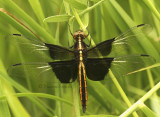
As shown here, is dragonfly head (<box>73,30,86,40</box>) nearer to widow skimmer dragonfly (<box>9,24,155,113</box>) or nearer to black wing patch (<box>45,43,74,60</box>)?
widow skimmer dragonfly (<box>9,24,155,113</box>)

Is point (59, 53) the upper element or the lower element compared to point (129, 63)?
upper

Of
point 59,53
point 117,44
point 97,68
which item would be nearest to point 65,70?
point 59,53

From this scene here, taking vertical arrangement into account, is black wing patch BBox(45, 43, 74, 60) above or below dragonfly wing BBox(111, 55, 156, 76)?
above

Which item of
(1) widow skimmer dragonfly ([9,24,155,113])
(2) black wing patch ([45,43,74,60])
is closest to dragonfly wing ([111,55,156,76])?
(1) widow skimmer dragonfly ([9,24,155,113])

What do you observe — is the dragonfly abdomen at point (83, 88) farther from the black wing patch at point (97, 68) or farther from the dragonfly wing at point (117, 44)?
the dragonfly wing at point (117, 44)

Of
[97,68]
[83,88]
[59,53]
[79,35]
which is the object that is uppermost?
[79,35]

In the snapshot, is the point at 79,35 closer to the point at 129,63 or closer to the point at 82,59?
the point at 82,59

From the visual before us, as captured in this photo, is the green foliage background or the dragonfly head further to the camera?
the dragonfly head

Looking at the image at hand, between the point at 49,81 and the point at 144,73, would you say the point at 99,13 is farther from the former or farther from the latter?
the point at 144,73
